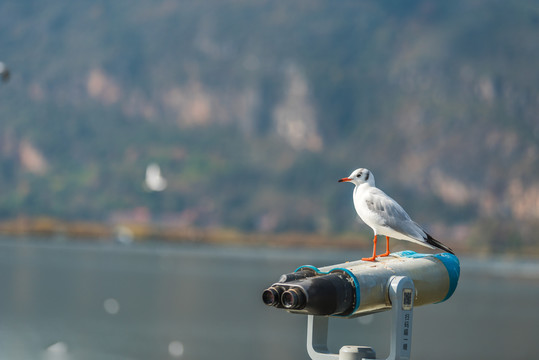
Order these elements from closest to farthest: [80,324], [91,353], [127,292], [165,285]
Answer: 1. [91,353]
2. [80,324]
3. [127,292]
4. [165,285]

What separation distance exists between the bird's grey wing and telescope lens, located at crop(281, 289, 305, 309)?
1511 mm

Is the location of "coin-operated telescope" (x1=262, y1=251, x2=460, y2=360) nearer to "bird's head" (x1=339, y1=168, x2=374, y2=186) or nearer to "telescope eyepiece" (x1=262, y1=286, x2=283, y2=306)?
"telescope eyepiece" (x1=262, y1=286, x2=283, y2=306)

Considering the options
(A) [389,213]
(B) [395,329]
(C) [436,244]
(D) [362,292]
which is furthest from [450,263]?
(D) [362,292]

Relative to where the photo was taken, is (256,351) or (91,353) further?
(256,351)

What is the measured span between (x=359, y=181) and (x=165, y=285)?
3663 inches

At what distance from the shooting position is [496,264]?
197250 mm

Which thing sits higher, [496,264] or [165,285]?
[496,264]

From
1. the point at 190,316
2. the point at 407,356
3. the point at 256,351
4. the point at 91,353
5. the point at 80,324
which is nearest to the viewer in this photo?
the point at 407,356

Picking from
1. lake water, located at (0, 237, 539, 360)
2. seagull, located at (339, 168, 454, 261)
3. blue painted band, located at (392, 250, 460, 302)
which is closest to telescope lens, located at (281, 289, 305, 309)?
seagull, located at (339, 168, 454, 261)

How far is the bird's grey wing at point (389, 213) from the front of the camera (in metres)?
8.87

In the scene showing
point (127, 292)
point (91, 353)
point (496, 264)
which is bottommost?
point (91, 353)

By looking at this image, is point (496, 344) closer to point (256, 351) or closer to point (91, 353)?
point (256, 351)

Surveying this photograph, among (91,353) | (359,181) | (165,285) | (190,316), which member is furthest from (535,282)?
(359,181)

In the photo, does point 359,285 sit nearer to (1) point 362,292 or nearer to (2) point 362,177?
(1) point 362,292
